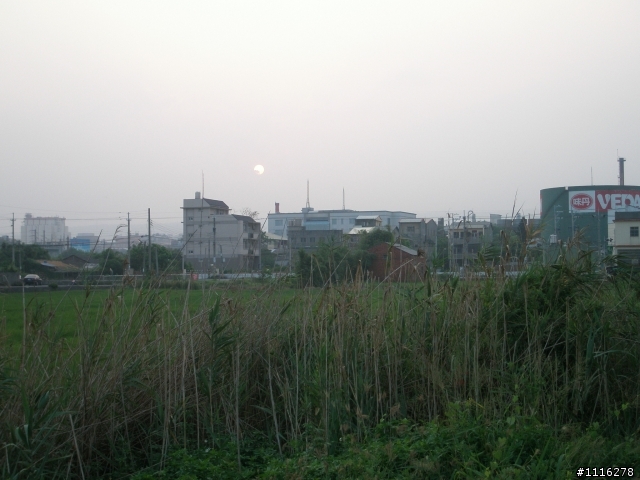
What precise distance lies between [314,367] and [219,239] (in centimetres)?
1064

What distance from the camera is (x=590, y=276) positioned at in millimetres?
5805

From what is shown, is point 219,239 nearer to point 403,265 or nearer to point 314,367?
point 403,265

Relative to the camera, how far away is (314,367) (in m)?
5.21

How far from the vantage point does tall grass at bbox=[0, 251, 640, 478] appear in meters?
4.40

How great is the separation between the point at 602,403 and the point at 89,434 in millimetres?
4095

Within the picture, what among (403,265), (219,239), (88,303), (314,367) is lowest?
(314,367)

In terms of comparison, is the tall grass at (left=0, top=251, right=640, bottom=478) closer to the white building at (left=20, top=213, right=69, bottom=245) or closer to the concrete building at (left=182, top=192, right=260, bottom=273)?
the concrete building at (left=182, top=192, right=260, bottom=273)

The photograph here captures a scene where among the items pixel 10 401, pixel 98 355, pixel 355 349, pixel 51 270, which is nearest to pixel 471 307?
pixel 355 349

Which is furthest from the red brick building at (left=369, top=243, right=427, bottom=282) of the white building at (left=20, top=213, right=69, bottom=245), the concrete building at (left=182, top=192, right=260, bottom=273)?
the white building at (left=20, top=213, right=69, bottom=245)

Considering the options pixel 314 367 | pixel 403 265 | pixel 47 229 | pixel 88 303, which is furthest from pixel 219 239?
pixel 47 229

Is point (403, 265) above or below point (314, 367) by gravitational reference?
above

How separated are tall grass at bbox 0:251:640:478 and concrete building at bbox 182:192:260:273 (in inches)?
23.9

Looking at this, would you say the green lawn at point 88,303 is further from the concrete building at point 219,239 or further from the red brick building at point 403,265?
the red brick building at point 403,265

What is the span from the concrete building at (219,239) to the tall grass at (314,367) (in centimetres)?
61
